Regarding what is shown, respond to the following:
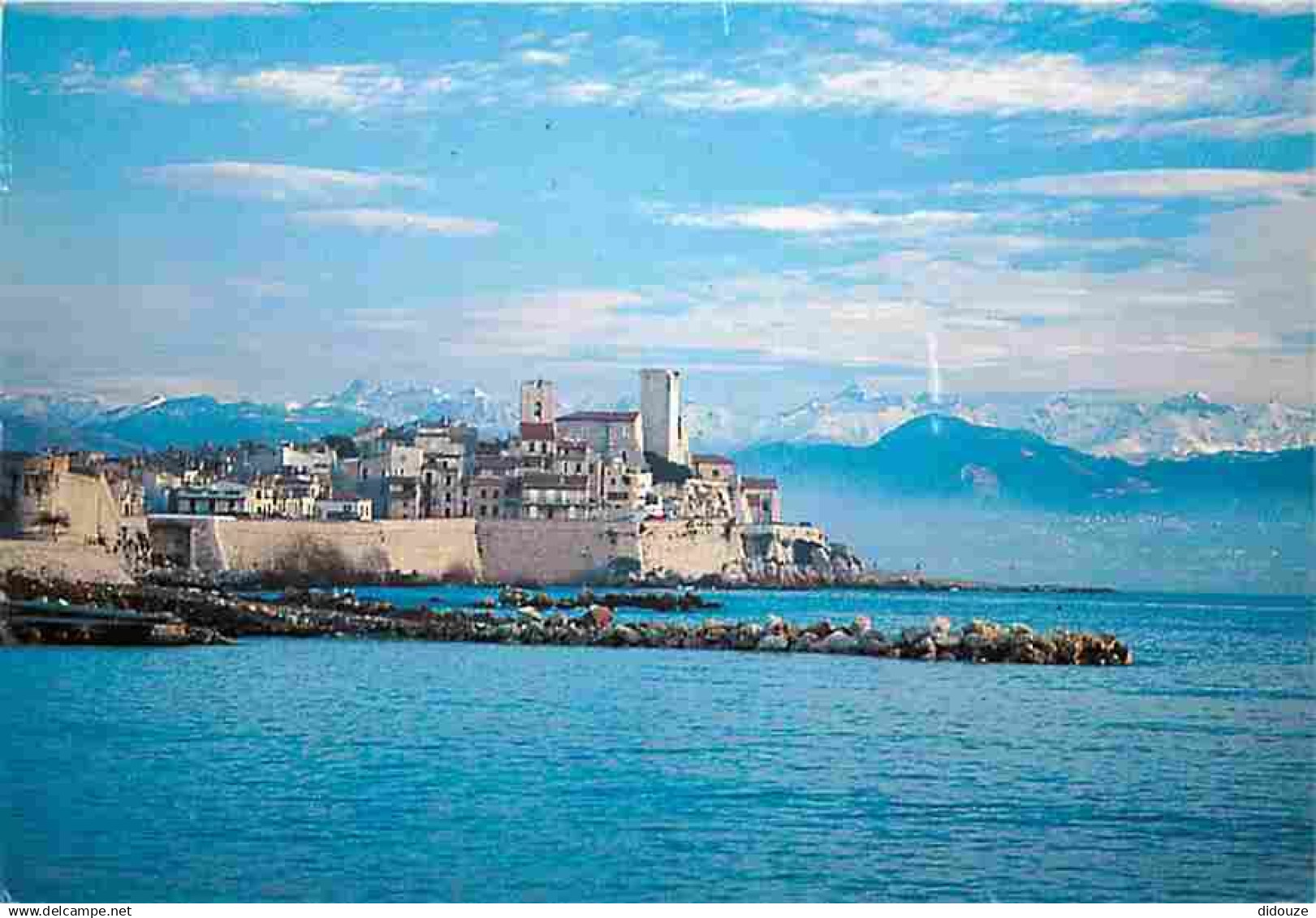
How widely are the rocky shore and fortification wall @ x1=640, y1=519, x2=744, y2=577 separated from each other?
5621 millimetres

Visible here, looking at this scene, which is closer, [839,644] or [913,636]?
[913,636]

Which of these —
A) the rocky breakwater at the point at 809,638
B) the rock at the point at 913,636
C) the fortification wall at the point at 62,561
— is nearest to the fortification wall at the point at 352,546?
the fortification wall at the point at 62,561

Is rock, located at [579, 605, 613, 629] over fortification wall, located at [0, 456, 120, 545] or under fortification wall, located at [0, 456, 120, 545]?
under

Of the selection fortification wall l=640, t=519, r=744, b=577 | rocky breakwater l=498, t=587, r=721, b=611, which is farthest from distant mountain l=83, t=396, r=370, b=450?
fortification wall l=640, t=519, r=744, b=577

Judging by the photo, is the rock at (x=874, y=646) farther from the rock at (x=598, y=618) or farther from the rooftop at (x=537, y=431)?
the rooftop at (x=537, y=431)

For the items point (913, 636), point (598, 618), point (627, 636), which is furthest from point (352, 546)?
point (913, 636)

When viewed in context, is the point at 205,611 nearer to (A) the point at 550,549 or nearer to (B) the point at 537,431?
(B) the point at 537,431

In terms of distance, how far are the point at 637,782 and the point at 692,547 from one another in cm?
1262

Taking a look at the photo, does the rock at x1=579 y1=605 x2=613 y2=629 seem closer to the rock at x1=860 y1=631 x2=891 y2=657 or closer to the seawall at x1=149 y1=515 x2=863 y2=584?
the rock at x1=860 y1=631 x2=891 y2=657

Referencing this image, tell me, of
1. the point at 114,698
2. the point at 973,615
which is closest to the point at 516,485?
the point at 973,615

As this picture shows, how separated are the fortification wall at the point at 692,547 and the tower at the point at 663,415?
2.33 ft

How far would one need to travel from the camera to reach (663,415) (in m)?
14.9

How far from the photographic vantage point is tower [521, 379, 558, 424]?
1185cm

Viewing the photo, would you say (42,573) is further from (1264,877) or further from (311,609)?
(1264,877)
